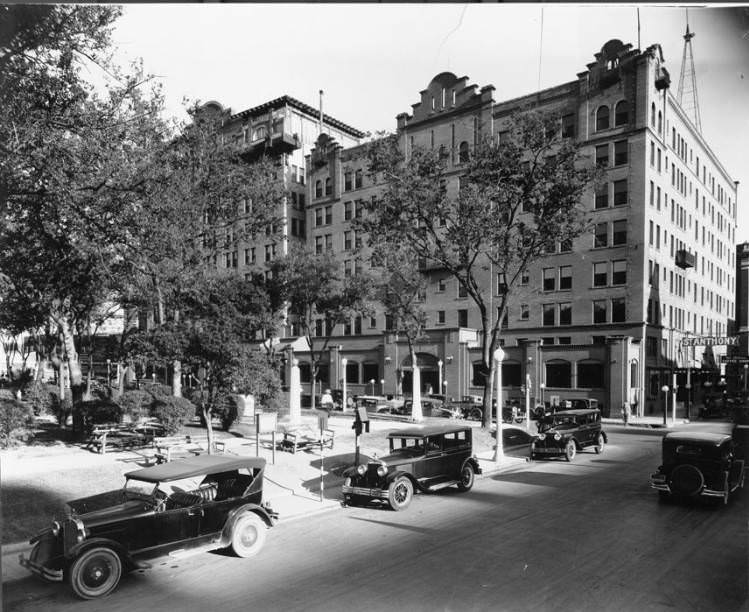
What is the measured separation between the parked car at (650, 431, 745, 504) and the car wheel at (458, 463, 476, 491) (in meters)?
3.52

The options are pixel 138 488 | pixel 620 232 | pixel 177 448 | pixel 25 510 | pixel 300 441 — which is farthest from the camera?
pixel 620 232

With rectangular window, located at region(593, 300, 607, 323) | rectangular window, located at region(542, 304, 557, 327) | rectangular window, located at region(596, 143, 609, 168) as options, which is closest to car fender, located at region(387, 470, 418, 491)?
rectangular window, located at region(593, 300, 607, 323)

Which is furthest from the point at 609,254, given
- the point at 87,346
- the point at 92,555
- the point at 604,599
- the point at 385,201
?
the point at 87,346

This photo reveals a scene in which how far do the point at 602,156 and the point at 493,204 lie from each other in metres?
4.18

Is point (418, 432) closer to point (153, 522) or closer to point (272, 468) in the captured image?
point (272, 468)

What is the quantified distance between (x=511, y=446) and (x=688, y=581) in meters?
10.2

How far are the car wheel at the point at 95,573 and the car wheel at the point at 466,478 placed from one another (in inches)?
271

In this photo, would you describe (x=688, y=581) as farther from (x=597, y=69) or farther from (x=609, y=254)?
(x=609, y=254)

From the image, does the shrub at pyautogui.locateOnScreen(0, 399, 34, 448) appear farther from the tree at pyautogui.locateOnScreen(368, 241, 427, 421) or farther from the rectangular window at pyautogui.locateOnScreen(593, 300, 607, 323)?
the rectangular window at pyautogui.locateOnScreen(593, 300, 607, 323)

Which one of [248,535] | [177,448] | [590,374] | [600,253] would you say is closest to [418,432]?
[248,535]

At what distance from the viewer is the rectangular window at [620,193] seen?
39.3 feet

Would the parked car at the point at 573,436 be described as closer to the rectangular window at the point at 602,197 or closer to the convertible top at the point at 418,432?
the convertible top at the point at 418,432

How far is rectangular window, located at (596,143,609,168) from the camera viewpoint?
12084 millimetres

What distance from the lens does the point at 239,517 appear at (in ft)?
22.3
